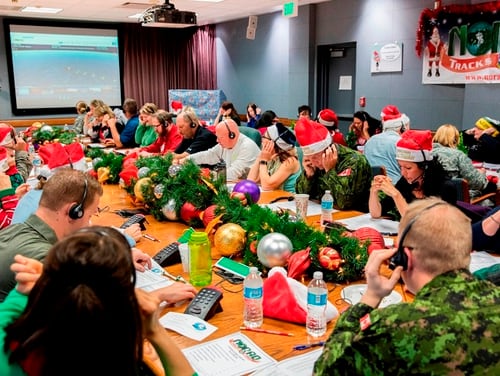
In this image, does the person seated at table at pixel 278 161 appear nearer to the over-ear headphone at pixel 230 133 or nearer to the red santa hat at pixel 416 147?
the over-ear headphone at pixel 230 133

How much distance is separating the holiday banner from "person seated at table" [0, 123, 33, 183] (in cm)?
472

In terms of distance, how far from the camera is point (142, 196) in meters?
3.06

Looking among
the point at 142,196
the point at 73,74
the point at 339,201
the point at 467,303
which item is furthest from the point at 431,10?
the point at 73,74

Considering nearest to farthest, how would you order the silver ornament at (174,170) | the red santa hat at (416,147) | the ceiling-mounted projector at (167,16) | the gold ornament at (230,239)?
1. the gold ornament at (230,239)
2. the red santa hat at (416,147)
3. the silver ornament at (174,170)
4. the ceiling-mounted projector at (167,16)

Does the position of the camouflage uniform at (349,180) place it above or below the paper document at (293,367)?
above

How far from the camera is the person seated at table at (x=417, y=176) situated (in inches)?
110

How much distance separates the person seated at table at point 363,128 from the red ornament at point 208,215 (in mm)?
3952

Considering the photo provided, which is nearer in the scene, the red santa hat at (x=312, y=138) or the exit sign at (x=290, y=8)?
the red santa hat at (x=312, y=138)

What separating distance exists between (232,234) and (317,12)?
6.56m

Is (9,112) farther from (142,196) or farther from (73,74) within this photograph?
(142,196)

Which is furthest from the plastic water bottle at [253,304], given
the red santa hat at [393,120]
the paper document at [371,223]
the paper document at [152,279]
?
the red santa hat at [393,120]

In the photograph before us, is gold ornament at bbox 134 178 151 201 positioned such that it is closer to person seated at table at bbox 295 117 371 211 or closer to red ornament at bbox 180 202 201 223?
red ornament at bbox 180 202 201 223

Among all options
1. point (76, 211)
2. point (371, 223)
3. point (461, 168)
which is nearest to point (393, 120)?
point (461, 168)

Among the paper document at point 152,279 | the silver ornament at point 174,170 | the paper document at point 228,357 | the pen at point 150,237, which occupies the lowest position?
the paper document at point 228,357
